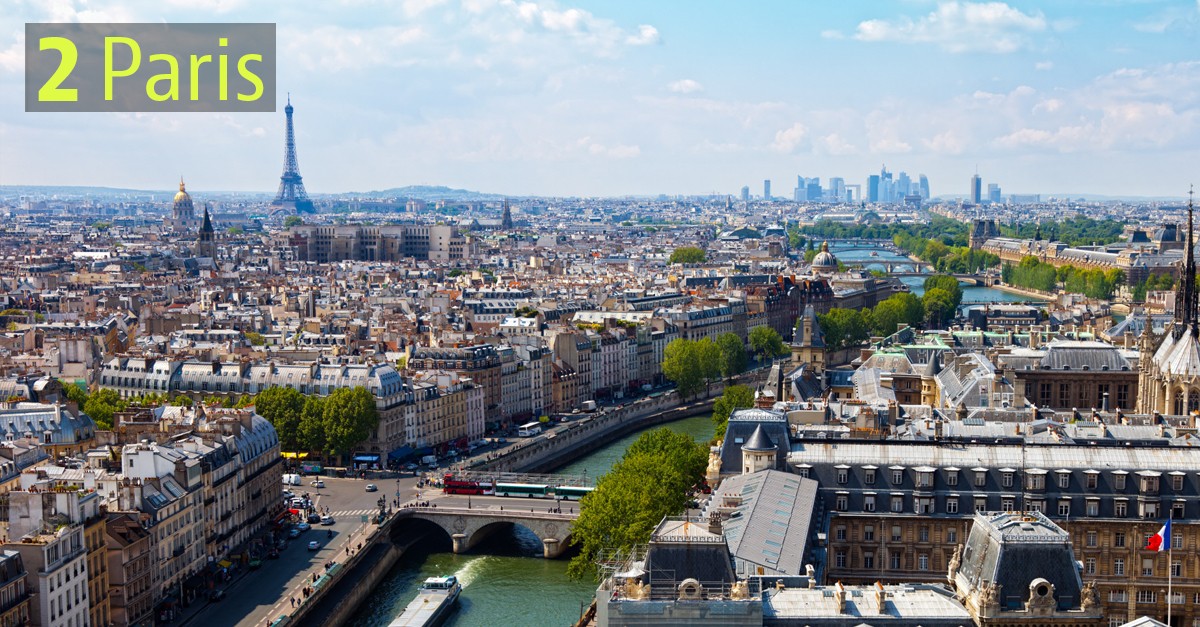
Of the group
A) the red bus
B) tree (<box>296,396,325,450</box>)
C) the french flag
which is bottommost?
the red bus

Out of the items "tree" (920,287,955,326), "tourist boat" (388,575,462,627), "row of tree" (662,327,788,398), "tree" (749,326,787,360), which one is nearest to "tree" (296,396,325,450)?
"tourist boat" (388,575,462,627)

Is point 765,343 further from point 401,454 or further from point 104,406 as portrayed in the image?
point 104,406

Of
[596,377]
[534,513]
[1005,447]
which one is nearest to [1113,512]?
[1005,447]

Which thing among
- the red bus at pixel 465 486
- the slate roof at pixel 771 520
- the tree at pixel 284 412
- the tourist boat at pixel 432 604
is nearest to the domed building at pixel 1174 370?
the slate roof at pixel 771 520

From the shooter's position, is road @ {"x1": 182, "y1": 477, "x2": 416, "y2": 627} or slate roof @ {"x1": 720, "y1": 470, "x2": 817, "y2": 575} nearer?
slate roof @ {"x1": 720, "y1": 470, "x2": 817, "y2": 575}

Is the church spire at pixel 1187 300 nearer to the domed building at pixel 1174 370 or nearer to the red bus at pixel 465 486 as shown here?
the domed building at pixel 1174 370

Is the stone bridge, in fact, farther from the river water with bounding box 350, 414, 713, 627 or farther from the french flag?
the french flag
